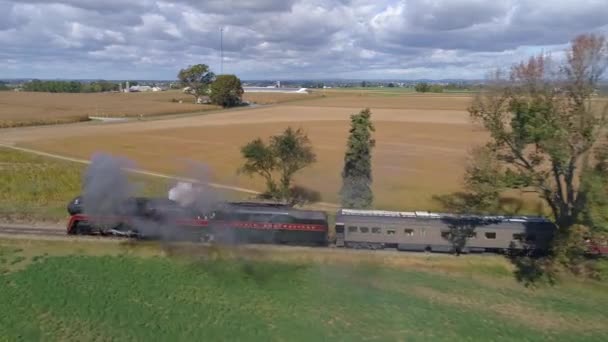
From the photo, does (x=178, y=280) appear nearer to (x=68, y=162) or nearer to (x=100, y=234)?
(x=100, y=234)

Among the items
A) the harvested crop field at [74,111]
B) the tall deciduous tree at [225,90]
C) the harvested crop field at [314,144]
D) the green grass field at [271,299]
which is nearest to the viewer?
the green grass field at [271,299]

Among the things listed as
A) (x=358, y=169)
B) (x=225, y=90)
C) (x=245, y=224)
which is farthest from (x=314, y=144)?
(x=225, y=90)

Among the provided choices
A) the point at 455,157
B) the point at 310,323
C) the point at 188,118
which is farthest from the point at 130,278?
the point at 188,118

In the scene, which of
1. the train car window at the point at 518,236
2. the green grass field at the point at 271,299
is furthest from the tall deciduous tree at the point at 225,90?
the train car window at the point at 518,236

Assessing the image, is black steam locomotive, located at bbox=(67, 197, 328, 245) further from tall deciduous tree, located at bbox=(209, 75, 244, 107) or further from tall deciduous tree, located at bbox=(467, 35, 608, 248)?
tall deciduous tree, located at bbox=(209, 75, 244, 107)

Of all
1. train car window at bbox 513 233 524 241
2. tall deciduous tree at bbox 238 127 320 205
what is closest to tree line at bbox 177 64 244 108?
tall deciduous tree at bbox 238 127 320 205

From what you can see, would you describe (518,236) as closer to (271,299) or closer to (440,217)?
(440,217)

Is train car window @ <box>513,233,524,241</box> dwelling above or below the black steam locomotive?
below

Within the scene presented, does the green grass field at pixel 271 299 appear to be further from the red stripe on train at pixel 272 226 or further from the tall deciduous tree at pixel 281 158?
the tall deciduous tree at pixel 281 158
